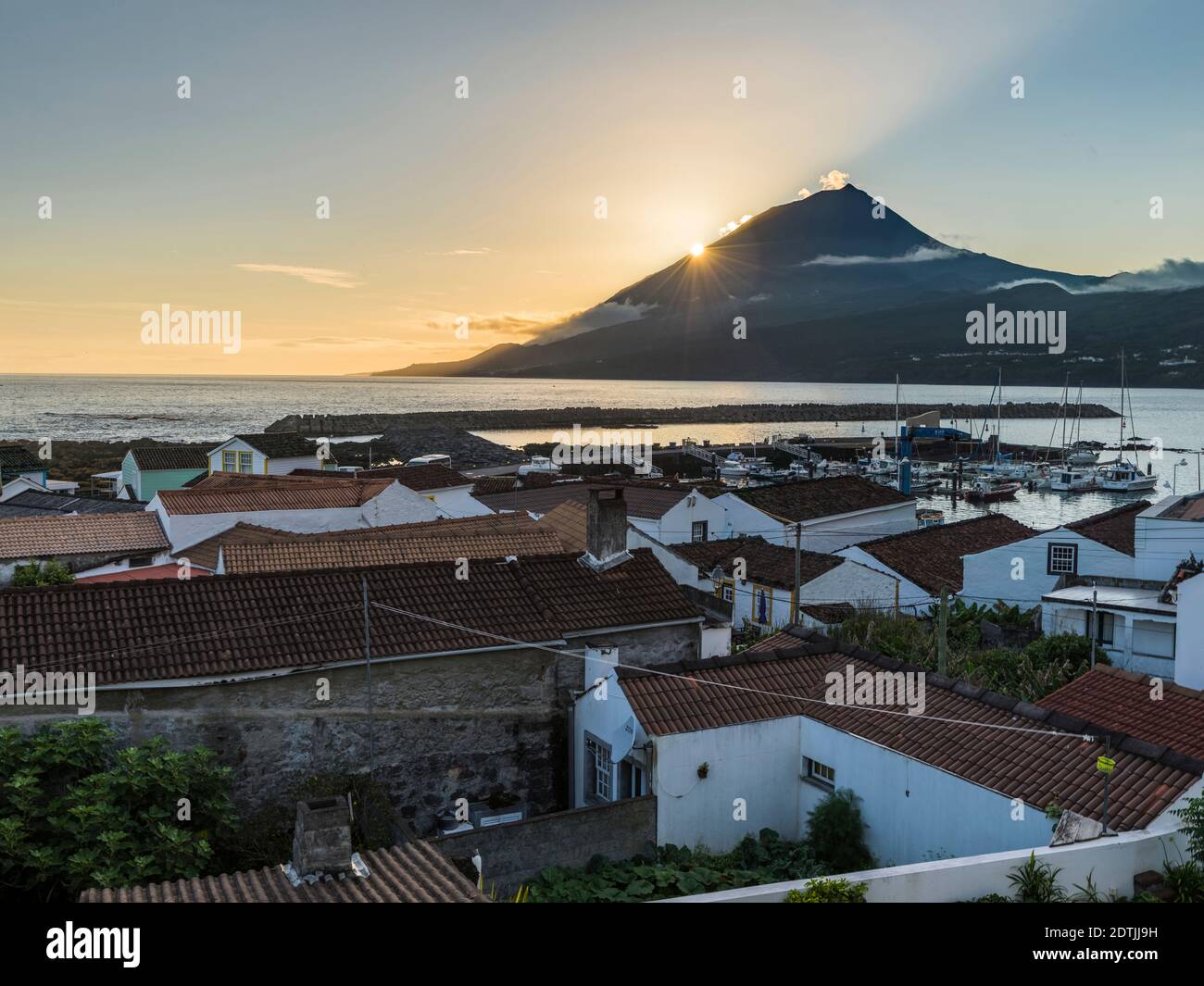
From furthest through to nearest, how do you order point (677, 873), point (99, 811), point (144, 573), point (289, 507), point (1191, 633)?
point (289, 507), point (144, 573), point (1191, 633), point (677, 873), point (99, 811)

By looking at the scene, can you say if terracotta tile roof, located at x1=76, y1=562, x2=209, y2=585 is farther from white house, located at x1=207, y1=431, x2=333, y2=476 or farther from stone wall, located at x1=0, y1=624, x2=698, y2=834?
white house, located at x1=207, y1=431, x2=333, y2=476

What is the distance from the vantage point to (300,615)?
47.4 ft

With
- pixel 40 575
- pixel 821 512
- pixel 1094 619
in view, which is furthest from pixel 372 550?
pixel 821 512

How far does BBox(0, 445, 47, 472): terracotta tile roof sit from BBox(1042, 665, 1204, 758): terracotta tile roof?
149ft

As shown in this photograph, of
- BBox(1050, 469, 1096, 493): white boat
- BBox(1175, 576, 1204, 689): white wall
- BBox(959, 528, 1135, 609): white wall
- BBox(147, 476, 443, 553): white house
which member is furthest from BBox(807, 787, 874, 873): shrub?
BBox(1050, 469, 1096, 493): white boat

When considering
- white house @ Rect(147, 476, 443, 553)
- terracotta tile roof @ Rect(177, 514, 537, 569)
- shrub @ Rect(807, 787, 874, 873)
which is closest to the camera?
shrub @ Rect(807, 787, 874, 873)

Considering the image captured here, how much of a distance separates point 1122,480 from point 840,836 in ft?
277

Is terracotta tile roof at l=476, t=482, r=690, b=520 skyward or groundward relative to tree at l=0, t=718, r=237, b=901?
skyward

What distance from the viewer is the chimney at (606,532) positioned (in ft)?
57.5

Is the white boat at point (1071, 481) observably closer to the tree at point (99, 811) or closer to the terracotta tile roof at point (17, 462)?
the terracotta tile roof at point (17, 462)

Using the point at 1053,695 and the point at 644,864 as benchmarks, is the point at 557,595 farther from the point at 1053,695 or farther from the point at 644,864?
the point at 1053,695

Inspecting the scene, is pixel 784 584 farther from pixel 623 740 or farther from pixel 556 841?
pixel 556 841

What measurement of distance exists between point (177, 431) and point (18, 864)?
461ft

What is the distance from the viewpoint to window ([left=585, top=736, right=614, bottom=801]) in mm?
14180
